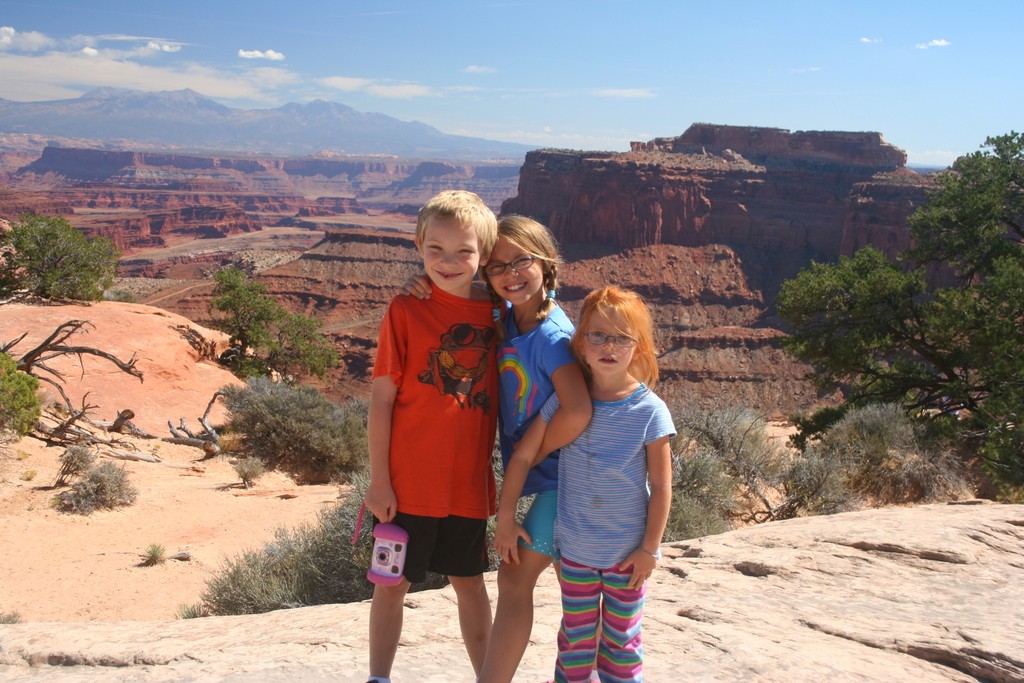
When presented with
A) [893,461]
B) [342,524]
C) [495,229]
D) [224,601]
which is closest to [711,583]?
[495,229]

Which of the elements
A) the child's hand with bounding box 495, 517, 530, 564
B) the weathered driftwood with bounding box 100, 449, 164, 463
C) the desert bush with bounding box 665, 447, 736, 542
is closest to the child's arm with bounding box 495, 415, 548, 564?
the child's hand with bounding box 495, 517, 530, 564

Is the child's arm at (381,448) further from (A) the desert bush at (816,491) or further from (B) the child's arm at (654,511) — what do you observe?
(A) the desert bush at (816,491)

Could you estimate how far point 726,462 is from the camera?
788 centimetres

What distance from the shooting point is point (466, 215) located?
259 cm

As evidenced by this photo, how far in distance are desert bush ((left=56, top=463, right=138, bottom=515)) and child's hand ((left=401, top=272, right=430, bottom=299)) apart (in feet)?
22.2

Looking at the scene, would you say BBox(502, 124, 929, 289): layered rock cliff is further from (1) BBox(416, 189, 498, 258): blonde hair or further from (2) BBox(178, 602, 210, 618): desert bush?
(1) BBox(416, 189, 498, 258): blonde hair

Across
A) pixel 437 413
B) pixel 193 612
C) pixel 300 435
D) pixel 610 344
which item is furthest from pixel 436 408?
pixel 300 435

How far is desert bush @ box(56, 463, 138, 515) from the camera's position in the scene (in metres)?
7.75

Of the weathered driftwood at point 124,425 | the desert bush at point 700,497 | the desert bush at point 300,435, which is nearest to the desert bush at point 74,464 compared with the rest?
the weathered driftwood at point 124,425

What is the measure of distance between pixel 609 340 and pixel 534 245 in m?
0.45

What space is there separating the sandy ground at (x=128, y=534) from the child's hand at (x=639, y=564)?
4.23m

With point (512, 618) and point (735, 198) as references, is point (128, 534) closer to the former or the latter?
point (512, 618)

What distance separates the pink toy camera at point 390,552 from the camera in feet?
8.61

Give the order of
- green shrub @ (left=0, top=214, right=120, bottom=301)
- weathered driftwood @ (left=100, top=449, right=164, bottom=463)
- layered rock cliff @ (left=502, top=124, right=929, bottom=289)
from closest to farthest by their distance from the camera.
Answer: weathered driftwood @ (left=100, top=449, right=164, bottom=463) → green shrub @ (left=0, top=214, right=120, bottom=301) → layered rock cliff @ (left=502, top=124, right=929, bottom=289)
